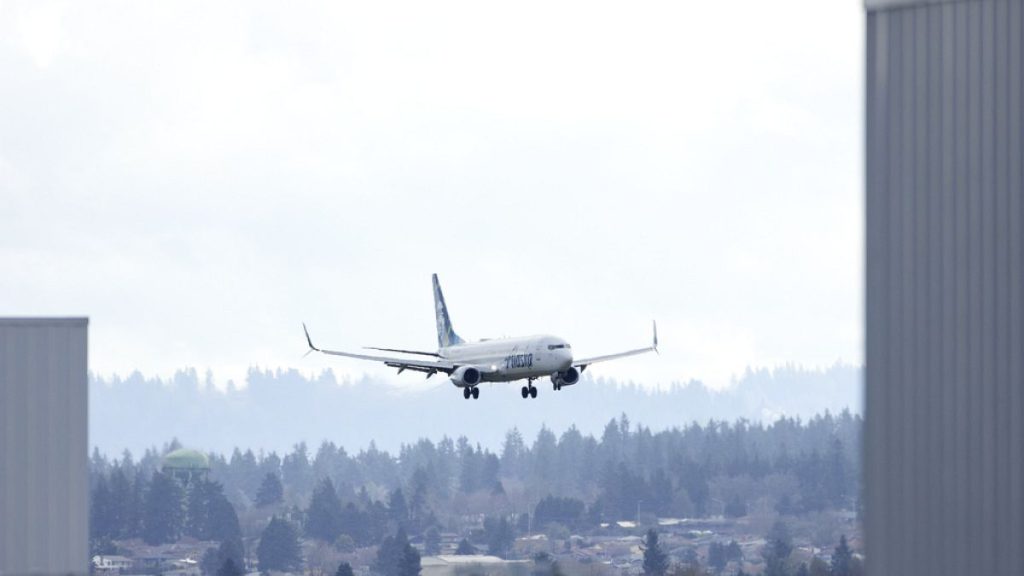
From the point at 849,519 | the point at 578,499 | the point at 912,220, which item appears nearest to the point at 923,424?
the point at 912,220

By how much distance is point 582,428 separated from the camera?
609ft

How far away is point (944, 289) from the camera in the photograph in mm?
19281

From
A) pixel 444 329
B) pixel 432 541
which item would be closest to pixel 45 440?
pixel 444 329

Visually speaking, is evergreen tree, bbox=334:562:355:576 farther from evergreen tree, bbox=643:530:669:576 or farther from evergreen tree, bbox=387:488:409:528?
evergreen tree, bbox=643:530:669:576

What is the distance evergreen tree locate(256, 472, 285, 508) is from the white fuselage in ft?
331

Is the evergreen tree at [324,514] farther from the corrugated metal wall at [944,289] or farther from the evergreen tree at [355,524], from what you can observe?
the corrugated metal wall at [944,289]

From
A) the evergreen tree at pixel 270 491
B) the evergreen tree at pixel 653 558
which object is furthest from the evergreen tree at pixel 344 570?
the evergreen tree at pixel 653 558

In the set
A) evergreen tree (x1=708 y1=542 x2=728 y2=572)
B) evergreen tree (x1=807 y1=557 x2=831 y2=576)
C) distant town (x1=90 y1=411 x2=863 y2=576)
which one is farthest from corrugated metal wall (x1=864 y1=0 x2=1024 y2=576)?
evergreen tree (x1=708 y1=542 x2=728 y2=572)

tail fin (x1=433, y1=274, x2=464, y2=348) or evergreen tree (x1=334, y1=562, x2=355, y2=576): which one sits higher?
tail fin (x1=433, y1=274, x2=464, y2=348)

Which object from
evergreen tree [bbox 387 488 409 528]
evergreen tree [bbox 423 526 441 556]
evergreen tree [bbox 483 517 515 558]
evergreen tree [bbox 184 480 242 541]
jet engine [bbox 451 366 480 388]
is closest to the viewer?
jet engine [bbox 451 366 480 388]

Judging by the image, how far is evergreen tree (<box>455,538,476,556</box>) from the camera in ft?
507

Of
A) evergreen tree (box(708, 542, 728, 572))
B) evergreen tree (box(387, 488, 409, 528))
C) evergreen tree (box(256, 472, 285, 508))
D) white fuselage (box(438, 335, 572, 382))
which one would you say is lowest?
evergreen tree (box(708, 542, 728, 572))

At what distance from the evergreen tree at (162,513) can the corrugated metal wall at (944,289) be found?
158915 millimetres

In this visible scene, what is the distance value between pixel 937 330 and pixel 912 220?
137 cm
